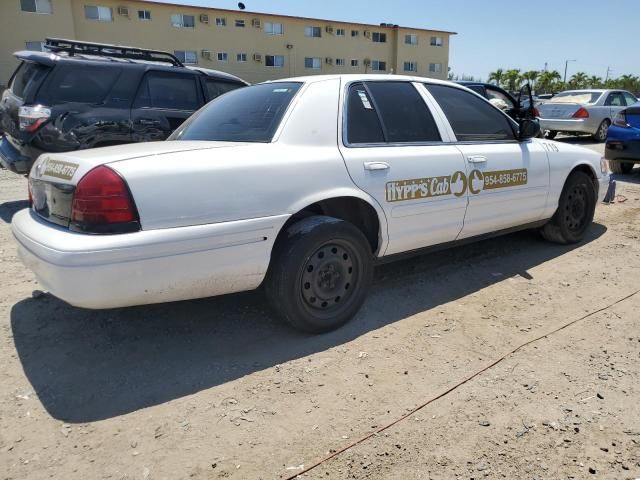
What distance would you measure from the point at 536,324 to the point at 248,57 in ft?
119

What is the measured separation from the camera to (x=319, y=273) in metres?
3.12

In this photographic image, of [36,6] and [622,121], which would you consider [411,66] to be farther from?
[622,121]

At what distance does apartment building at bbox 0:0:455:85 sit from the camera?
28.4m

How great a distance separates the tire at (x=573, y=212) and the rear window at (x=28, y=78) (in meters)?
5.76

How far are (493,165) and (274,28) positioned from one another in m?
36.3

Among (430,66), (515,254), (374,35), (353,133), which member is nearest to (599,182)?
(515,254)

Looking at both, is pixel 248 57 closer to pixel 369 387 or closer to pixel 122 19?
pixel 122 19

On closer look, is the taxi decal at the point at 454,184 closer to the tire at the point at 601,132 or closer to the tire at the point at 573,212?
the tire at the point at 573,212

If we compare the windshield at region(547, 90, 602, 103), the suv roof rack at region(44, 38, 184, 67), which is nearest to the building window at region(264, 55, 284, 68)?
the windshield at region(547, 90, 602, 103)

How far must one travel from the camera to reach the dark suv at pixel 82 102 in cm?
559

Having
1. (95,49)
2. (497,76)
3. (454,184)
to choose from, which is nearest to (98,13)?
(95,49)

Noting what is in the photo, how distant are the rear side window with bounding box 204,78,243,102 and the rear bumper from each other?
187 inches

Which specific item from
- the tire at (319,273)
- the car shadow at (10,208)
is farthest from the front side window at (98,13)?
the tire at (319,273)

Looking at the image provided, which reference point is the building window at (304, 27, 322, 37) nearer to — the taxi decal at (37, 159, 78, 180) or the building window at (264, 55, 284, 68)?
the building window at (264, 55, 284, 68)
